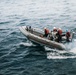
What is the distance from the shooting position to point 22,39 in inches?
928

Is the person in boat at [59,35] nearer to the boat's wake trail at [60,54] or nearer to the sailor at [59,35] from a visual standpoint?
the sailor at [59,35]

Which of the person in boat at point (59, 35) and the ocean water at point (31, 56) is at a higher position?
the person in boat at point (59, 35)


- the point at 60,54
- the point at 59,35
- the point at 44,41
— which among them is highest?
the point at 59,35

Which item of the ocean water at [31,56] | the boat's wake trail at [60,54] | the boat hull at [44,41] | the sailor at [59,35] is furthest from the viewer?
the sailor at [59,35]

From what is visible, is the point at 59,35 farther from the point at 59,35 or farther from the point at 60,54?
the point at 60,54

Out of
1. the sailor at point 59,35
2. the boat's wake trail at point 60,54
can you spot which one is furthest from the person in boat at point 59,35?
the boat's wake trail at point 60,54

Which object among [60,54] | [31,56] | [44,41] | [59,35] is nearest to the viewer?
[60,54]

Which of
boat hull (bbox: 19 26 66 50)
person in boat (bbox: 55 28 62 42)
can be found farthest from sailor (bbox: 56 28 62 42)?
boat hull (bbox: 19 26 66 50)

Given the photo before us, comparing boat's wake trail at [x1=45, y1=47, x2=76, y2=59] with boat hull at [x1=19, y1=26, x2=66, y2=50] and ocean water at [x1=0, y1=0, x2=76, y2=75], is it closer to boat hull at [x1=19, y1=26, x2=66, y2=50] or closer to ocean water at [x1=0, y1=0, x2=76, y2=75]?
ocean water at [x1=0, y1=0, x2=76, y2=75]

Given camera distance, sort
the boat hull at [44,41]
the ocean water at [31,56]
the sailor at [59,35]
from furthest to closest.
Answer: the sailor at [59,35]
the boat hull at [44,41]
the ocean water at [31,56]

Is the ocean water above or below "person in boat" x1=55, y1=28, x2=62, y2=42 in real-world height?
below

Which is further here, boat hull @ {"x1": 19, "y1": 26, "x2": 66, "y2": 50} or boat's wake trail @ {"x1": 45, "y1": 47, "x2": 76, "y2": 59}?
boat hull @ {"x1": 19, "y1": 26, "x2": 66, "y2": 50}

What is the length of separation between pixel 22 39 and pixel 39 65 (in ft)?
24.4

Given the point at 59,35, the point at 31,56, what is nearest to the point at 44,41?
the point at 59,35
